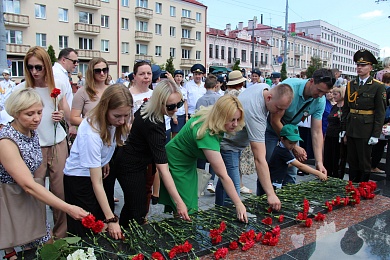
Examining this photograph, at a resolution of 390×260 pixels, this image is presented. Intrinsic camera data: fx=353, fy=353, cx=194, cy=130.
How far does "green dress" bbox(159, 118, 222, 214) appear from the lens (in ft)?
9.47

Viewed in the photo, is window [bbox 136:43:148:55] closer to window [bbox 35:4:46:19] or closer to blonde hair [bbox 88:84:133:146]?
window [bbox 35:4:46:19]

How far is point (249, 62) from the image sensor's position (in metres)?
54.6

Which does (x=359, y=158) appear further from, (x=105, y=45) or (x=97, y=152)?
(x=105, y=45)

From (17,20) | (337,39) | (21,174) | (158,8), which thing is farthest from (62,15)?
(337,39)

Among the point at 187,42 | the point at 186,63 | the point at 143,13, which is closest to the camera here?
the point at 143,13

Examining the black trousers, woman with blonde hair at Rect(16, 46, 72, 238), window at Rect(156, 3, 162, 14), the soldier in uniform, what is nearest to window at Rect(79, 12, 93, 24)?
window at Rect(156, 3, 162, 14)

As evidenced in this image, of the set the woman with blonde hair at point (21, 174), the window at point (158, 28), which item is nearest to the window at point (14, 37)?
the window at point (158, 28)

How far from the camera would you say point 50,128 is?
3.23 meters

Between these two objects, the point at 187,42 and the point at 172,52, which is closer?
the point at 172,52

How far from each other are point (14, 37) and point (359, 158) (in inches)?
1215

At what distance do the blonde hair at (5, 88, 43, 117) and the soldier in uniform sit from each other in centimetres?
411

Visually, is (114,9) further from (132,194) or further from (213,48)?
(132,194)

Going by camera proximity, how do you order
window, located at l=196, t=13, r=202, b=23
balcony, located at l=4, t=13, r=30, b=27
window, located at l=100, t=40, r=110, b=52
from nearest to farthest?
balcony, located at l=4, t=13, r=30, b=27
window, located at l=100, t=40, r=110, b=52
window, located at l=196, t=13, r=202, b=23

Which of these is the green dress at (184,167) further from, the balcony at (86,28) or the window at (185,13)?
the window at (185,13)
